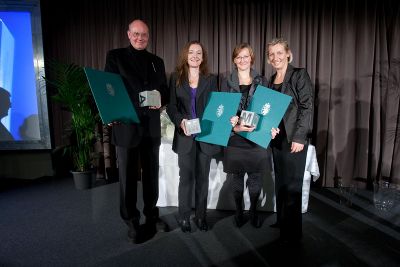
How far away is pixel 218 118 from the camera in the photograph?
1883 millimetres

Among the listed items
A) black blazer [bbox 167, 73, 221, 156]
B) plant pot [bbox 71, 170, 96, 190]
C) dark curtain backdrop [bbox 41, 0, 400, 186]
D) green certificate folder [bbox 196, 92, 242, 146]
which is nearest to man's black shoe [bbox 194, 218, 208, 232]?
black blazer [bbox 167, 73, 221, 156]

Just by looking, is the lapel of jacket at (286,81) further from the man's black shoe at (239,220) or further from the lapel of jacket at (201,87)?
the man's black shoe at (239,220)

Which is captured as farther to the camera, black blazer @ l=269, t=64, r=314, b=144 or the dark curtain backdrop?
the dark curtain backdrop

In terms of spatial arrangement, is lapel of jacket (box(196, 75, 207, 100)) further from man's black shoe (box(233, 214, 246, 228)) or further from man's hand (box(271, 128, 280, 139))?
man's black shoe (box(233, 214, 246, 228))

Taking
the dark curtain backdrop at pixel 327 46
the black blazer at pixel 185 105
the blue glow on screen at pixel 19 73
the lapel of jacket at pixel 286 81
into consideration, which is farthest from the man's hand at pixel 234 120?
the blue glow on screen at pixel 19 73

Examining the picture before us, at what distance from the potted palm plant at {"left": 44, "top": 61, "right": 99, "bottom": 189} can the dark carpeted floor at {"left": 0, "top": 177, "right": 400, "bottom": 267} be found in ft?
1.73

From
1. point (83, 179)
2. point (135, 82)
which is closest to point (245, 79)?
point (135, 82)

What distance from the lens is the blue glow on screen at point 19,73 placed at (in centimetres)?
346

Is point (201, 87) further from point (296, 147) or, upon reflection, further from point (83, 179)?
point (83, 179)

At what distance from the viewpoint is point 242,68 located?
6.64 ft

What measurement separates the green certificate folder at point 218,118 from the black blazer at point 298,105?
34 centimetres

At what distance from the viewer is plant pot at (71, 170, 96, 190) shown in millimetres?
3342

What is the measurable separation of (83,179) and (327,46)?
11.1 ft

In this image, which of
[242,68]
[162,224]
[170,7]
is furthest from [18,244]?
[170,7]
